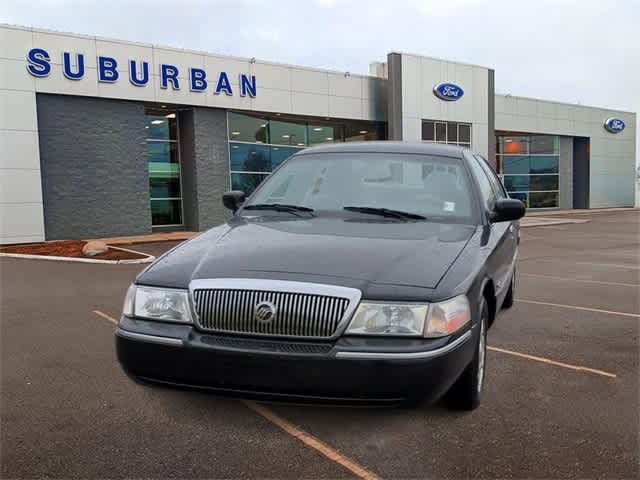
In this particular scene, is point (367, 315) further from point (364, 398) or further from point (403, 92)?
point (403, 92)

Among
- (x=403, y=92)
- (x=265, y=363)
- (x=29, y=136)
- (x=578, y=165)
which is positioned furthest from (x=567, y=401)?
(x=578, y=165)

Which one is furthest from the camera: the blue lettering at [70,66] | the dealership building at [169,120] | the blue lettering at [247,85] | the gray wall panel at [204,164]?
the blue lettering at [247,85]

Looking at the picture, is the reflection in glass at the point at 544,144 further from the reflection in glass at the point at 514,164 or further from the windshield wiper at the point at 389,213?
the windshield wiper at the point at 389,213

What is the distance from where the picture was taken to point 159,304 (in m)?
2.97

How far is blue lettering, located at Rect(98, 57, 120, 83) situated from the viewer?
18.3m

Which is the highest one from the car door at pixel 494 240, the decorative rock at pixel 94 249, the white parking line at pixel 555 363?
the car door at pixel 494 240

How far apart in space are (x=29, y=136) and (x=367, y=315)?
17.5 m

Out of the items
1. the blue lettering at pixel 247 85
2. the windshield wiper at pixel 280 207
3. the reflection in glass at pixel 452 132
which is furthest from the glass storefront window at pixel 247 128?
the windshield wiper at pixel 280 207

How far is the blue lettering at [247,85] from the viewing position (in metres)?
21.7

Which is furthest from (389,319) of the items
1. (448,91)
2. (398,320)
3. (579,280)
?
(448,91)

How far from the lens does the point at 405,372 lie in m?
2.62

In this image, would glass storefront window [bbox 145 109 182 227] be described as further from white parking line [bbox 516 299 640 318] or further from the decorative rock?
white parking line [bbox 516 299 640 318]

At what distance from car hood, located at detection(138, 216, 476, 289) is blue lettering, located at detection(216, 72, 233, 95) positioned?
18.5m

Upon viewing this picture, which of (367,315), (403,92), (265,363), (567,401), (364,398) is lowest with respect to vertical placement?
(567,401)
